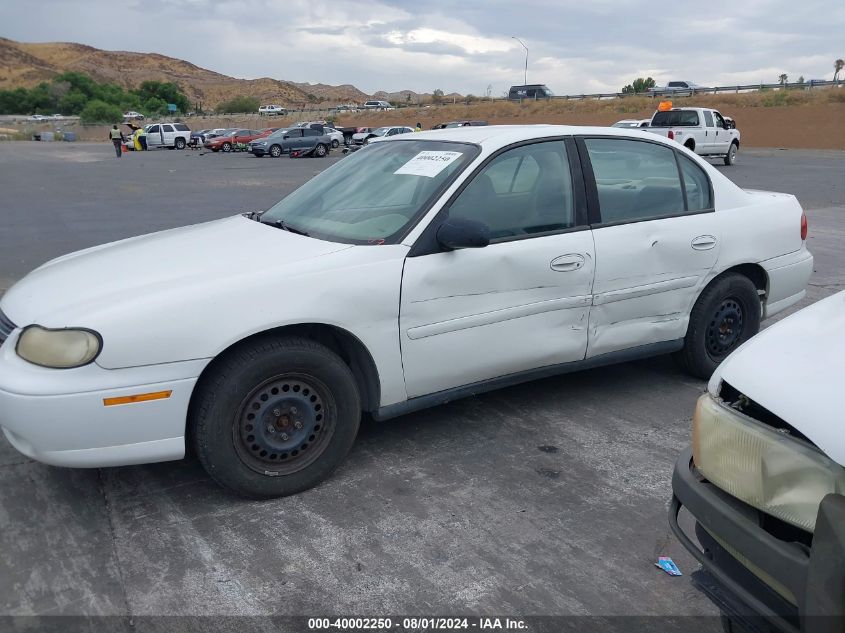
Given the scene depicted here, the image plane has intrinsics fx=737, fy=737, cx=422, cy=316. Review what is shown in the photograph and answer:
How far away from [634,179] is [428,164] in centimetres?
129

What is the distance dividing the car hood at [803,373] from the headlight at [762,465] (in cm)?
6

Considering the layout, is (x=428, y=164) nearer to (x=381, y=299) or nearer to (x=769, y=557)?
(x=381, y=299)

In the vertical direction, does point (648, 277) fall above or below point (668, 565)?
above

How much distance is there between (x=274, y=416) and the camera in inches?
130

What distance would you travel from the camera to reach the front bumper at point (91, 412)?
290cm

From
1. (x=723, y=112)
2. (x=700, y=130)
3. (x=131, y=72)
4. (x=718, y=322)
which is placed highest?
(x=131, y=72)

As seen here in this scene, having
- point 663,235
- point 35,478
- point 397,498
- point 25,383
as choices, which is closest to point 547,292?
point 663,235

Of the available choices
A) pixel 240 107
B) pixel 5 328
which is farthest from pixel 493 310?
pixel 240 107

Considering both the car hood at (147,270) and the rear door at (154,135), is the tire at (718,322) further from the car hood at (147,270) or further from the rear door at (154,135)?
the rear door at (154,135)

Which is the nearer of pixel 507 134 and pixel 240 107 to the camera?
pixel 507 134

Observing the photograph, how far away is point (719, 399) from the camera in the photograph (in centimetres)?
216

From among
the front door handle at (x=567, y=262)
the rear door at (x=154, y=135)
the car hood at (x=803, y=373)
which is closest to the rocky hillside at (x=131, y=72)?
the rear door at (x=154, y=135)

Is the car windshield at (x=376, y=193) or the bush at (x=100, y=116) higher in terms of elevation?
the bush at (x=100, y=116)

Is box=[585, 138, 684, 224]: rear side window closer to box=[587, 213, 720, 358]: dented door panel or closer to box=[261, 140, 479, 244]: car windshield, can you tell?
box=[587, 213, 720, 358]: dented door panel
